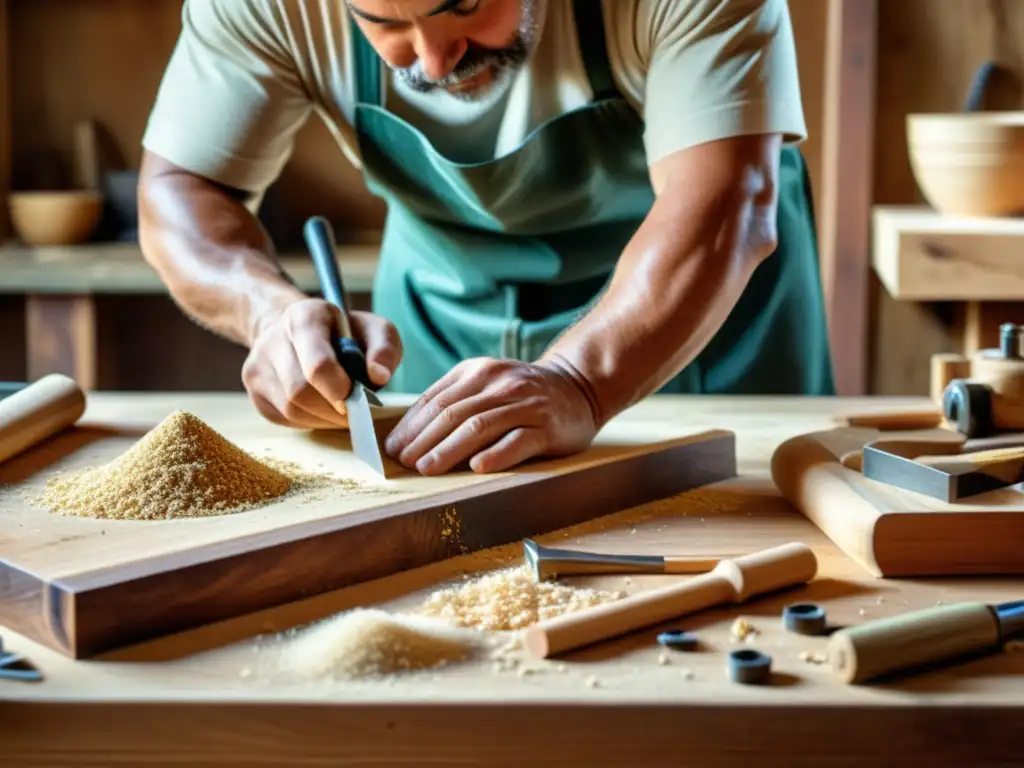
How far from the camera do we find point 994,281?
2309 mm

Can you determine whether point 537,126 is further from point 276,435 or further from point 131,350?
point 131,350

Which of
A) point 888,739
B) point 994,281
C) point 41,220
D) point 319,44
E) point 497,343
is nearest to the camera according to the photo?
point 888,739

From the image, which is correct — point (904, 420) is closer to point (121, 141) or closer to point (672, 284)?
point (672, 284)

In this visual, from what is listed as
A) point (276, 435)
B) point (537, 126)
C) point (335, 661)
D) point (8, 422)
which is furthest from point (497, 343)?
point (335, 661)

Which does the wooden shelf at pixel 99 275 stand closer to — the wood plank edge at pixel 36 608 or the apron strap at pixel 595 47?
the apron strap at pixel 595 47

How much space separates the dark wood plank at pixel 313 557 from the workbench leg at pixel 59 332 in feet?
6.95

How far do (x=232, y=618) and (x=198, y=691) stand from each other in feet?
0.49

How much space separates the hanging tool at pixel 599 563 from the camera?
1.14 m

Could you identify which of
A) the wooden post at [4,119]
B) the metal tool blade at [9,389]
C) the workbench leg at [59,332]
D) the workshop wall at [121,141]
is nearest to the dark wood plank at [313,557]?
the metal tool blade at [9,389]

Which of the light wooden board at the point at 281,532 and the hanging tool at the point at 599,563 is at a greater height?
the light wooden board at the point at 281,532

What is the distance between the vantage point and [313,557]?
3.61 feet

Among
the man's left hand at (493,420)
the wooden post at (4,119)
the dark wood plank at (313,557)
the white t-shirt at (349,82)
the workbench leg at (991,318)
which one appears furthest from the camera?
the wooden post at (4,119)

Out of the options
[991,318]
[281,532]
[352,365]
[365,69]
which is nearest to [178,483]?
[281,532]

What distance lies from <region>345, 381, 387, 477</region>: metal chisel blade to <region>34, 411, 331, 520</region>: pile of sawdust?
2.8 inches
